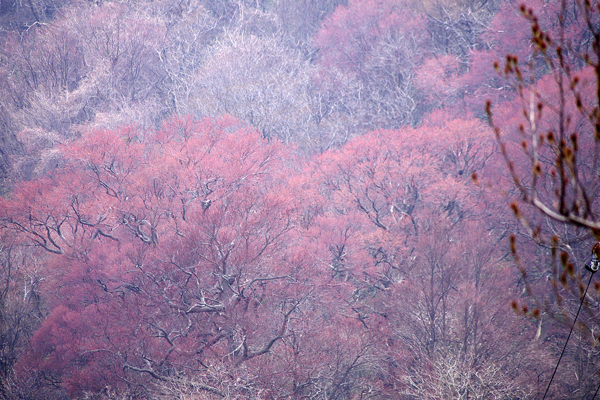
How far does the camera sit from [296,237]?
18.7 meters

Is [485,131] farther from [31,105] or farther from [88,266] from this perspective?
[31,105]

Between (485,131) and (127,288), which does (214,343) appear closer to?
(127,288)

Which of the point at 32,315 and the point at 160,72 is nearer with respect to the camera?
the point at 32,315

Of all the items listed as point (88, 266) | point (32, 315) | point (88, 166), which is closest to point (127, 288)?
point (88, 266)

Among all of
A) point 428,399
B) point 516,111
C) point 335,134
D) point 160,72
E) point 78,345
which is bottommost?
point 428,399

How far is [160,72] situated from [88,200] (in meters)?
14.7

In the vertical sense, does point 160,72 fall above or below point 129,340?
above

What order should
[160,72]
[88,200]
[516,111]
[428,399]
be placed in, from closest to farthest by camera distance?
[428,399] < [88,200] < [516,111] < [160,72]

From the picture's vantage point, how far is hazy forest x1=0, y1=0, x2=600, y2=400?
15172 mm

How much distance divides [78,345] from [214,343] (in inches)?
183

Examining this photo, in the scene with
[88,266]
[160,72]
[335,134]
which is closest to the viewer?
[88,266]

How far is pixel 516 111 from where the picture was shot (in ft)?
67.4

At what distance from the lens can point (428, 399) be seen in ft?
44.4

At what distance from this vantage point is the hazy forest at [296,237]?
1517 centimetres
